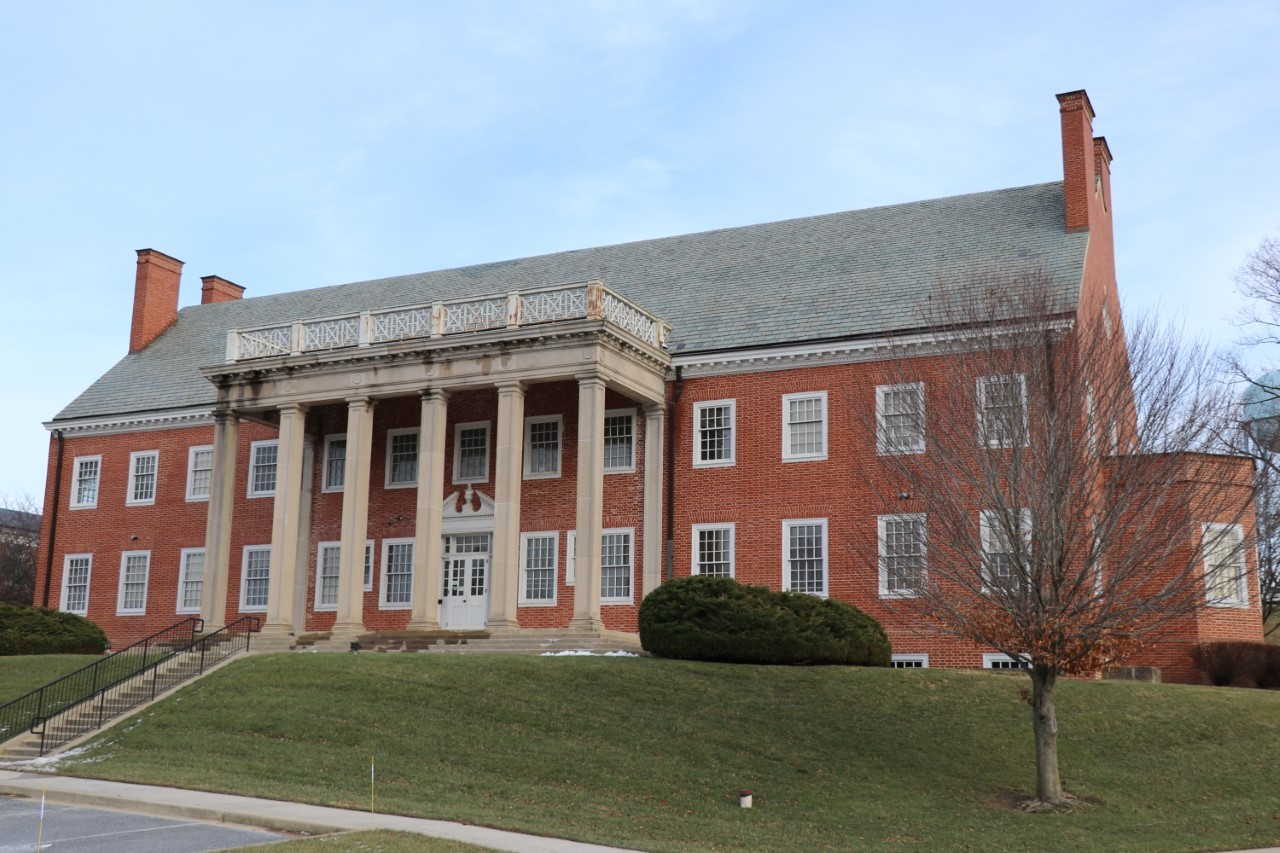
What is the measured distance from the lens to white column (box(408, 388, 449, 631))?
31.6 m

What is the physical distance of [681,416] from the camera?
34.1 metres

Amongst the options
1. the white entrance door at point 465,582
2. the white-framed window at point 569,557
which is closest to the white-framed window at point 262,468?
the white entrance door at point 465,582

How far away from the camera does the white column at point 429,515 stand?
1245 inches

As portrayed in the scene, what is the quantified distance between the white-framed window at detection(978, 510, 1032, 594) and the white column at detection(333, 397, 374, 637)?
1732cm

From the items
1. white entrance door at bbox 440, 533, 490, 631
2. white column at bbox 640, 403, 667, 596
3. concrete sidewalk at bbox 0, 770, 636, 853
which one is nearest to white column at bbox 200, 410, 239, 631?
white entrance door at bbox 440, 533, 490, 631

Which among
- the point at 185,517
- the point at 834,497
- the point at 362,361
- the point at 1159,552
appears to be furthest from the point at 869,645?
the point at 185,517

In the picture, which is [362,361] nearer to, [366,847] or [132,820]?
[132,820]

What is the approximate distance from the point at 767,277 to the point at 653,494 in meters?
7.40

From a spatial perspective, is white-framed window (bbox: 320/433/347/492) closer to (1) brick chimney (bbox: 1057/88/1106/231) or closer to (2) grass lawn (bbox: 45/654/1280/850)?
(2) grass lawn (bbox: 45/654/1280/850)

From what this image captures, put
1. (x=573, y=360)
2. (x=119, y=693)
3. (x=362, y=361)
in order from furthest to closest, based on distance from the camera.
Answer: (x=362, y=361) → (x=573, y=360) → (x=119, y=693)

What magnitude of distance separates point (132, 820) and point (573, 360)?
54.1ft

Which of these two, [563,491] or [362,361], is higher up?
[362,361]

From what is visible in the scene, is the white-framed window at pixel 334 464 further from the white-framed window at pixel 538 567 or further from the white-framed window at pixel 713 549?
the white-framed window at pixel 713 549

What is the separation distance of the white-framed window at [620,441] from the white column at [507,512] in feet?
11.5
